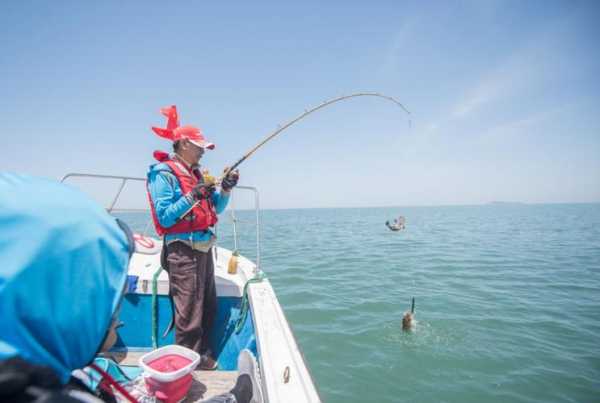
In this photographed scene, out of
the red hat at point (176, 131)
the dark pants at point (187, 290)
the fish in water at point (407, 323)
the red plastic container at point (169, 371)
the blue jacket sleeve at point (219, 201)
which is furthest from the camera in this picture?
the fish in water at point (407, 323)

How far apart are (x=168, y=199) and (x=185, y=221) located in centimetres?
26

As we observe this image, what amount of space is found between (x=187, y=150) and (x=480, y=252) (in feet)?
56.6

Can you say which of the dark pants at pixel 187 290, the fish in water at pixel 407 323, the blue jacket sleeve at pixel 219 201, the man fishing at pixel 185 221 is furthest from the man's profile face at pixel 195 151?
the fish in water at pixel 407 323

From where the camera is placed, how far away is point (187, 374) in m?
2.45

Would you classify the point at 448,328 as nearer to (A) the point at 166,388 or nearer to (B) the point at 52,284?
(A) the point at 166,388

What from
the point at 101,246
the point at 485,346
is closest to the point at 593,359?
the point at 485,346

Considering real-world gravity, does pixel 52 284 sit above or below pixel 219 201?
below

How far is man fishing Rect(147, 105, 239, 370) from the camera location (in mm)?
2721

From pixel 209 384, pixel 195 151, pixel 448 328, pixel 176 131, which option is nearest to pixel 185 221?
pixel 195 151

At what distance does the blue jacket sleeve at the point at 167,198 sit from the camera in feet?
8.69

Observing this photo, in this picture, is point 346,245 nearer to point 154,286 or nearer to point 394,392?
point 394,392

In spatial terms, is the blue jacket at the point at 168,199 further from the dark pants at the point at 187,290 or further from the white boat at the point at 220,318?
the white boat at the point at 220,318

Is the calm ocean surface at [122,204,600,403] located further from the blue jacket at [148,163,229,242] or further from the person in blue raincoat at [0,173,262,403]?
the person in blue raincoat at [0,173,262,403]

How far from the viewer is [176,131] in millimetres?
2963
